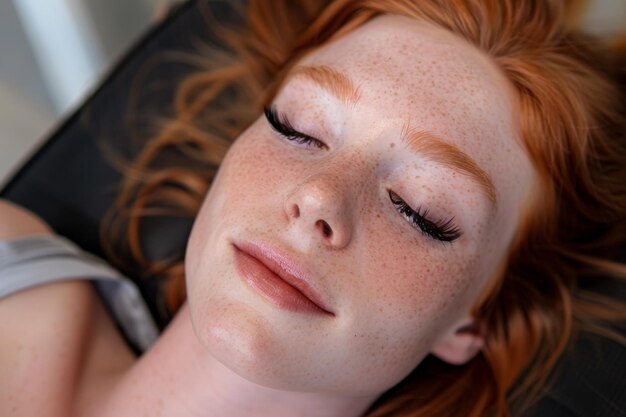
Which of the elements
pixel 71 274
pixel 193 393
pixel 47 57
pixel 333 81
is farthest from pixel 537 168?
pixel 47 57

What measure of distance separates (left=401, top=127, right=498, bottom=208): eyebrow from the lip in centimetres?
19

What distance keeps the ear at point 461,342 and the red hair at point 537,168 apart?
0.08 feet

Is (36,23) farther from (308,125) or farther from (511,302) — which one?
(511,302)

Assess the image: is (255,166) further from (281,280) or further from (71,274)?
(71,274)

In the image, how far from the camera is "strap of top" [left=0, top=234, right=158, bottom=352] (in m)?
0.94

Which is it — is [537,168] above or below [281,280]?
above

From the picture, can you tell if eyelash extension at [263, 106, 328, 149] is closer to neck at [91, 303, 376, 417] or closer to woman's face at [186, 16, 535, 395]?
woman's face at [186, 16, 535, 395]

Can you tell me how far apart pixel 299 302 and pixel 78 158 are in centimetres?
64

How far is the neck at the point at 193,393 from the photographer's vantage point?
0.85 metres

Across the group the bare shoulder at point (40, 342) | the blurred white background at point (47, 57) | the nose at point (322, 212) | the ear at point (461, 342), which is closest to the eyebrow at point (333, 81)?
the nose at point (322, 212)

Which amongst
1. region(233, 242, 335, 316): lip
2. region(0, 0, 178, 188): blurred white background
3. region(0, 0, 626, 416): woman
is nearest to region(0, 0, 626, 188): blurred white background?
region(0, 0, 178, 188): blurred white background

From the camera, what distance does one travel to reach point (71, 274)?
0.98 metres

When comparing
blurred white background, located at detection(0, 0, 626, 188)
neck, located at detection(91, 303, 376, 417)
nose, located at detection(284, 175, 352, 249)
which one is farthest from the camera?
blurred white background, located at detection(0, 0, 626, 188)

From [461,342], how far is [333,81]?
41cm
